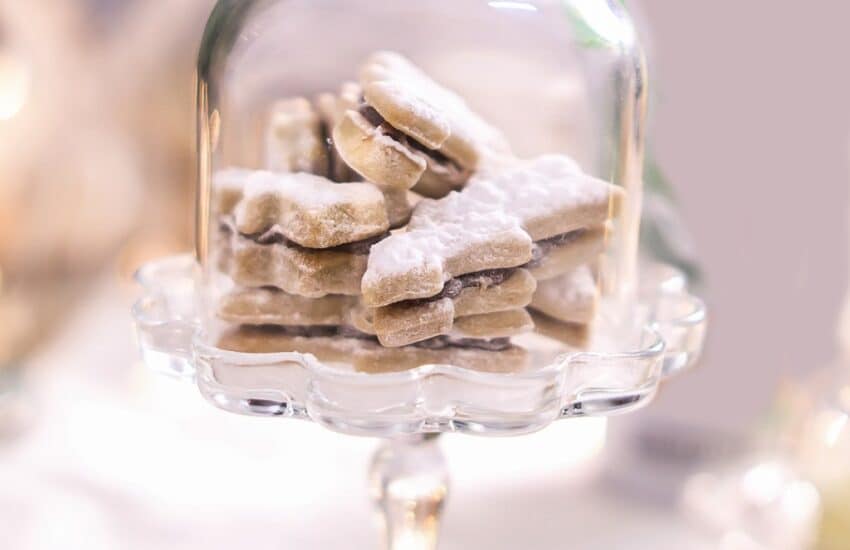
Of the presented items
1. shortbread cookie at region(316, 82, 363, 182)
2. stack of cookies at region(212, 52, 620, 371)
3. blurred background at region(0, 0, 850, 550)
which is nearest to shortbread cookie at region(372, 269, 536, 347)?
stack of cookies at region(212, 52, 620, 371)

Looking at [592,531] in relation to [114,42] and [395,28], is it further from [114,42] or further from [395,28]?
[114,42]

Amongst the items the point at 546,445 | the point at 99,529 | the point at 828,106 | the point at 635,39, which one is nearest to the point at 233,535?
the point at 99,529

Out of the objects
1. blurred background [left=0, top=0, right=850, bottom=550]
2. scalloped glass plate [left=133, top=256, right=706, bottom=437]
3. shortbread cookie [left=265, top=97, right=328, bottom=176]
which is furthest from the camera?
blurred background [left=0, top=0, right=850, bottom=550]

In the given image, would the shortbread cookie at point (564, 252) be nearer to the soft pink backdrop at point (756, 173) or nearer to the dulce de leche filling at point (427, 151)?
the dulce de leche filling at point (427, 151)

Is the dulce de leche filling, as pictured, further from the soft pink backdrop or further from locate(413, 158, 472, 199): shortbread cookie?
the soft pink backdrop

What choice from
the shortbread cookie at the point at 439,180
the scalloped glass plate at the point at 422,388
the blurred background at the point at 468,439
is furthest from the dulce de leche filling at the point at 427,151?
the blurred background at the point at 468,439

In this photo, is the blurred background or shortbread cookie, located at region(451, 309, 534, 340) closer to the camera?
shortbread cookie, located at region(451, 309, 534, 340)

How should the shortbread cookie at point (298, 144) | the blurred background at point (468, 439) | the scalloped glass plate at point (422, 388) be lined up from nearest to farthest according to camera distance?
the scalloped glass plate at point (422, 388) → the shortbread cookie at point (298, 144) → the blurred background at point (468, 439)
